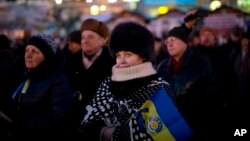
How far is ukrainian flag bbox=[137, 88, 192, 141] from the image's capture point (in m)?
2.92

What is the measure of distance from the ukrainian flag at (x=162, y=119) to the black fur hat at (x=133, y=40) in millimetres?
343

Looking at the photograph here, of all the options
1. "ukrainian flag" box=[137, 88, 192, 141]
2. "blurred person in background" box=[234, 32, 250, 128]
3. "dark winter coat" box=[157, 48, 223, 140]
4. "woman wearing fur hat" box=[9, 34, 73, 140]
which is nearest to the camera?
"ukrainian flag" box=[137, 88, 192, 141]

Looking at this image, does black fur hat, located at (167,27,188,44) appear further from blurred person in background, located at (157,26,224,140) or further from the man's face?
the man's face

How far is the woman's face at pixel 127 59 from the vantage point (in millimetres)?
3166

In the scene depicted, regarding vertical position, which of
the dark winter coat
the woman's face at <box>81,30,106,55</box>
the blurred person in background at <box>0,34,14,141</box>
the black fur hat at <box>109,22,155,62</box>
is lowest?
the dark winter coat

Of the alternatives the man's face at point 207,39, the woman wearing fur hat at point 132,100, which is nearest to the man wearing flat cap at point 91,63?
the woman wearing fur hat at point 132,100

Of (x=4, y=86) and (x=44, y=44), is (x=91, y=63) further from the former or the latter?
(x=4, y=86)

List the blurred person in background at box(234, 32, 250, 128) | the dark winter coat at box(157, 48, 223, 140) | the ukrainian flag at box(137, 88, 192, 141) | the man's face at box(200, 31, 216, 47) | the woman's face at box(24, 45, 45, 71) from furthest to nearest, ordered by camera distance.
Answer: the man's face at box(200, 31, 216, 47), the blurred person in background at box(234, 32, 250, 128), the dark winter coat at box(157, 48, 223, 140), the woman's face at box(24, 45, 45, 71), the ukrainian flag at box(137, 88, 192, 141)

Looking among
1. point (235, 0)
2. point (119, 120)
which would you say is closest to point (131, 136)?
point (119, 120)

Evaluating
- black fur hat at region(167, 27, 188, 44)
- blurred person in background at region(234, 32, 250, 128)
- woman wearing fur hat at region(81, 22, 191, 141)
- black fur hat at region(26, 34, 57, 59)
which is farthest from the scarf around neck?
blurred person in background at region(234, 32, 250, 128)

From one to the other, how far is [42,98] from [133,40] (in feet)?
3.33

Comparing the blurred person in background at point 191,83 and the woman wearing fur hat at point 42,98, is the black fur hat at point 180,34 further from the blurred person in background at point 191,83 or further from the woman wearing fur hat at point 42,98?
the woman wearing fur hat at point 42,98

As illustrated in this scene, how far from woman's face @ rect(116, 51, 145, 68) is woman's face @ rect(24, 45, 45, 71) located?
39.0 inches

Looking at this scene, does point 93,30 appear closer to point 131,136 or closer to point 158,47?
point 131,136
